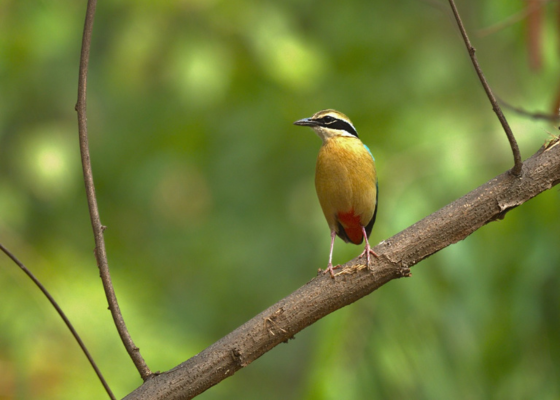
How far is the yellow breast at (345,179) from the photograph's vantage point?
4863 mm

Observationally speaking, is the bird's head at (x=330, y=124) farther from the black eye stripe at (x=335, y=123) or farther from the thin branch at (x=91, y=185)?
the thin branch at (x=91, y=185)

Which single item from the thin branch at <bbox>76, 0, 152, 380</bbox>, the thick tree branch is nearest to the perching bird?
the thick tree branch

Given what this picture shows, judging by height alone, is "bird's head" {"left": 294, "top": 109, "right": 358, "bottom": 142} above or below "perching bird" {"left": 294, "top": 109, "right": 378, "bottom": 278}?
above

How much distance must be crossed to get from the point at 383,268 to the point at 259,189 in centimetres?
750

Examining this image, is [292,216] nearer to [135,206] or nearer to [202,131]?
[202,131]

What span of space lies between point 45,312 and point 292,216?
14.8 feet

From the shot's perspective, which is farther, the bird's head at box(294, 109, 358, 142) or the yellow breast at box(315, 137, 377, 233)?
the bird's head at box(294, 109, 358, 142)

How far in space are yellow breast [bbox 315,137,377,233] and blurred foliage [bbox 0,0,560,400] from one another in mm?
281

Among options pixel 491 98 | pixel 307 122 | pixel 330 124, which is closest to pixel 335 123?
pixel 330 124

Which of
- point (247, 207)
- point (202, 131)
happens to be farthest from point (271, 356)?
point (202, 131)

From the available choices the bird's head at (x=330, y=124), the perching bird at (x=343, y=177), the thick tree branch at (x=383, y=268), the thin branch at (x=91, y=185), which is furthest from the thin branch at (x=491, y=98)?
the bird's head at (x=330, y=124)

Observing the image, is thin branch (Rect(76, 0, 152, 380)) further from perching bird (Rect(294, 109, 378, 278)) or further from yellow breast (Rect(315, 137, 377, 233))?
yellow breast (Rect(315, 137, 377, 233))

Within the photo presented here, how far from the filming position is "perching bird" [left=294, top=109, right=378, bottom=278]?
4.87 metres

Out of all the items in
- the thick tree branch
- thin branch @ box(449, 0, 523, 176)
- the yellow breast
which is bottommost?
the thick tree branch
